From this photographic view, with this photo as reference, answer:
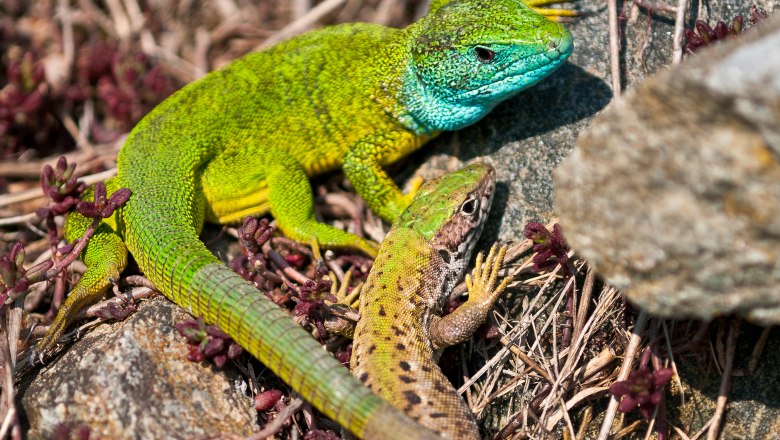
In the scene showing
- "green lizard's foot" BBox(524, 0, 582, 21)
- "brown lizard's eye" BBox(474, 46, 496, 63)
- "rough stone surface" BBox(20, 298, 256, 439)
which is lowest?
"rough stone surface" BBox(20, 298, 256, 439)

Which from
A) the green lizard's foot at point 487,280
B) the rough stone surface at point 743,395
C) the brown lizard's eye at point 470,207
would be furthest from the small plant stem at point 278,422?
the rough stone surface at point 743,395

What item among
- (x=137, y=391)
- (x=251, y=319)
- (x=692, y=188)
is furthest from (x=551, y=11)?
(x=137, y=391)

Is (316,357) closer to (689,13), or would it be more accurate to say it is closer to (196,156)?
(196,156)

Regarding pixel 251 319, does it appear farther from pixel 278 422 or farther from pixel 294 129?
pixel 294 129

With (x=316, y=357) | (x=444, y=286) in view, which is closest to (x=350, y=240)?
(x=444, y=286)

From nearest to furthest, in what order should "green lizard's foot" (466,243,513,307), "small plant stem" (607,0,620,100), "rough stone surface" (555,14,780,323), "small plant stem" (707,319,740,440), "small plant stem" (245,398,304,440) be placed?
"rough stone surface" (555,14,780,323) → "small plant stem" (245,398,304,440) → "small plant stem" (707,319,740,440) → "green lizard's foot" (466,243,513,307) → "small plant stem" (607,0,620,100)

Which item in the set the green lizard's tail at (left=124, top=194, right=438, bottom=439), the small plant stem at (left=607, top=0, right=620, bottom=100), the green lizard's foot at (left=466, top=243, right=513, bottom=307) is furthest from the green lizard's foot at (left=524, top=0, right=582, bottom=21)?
the green lizard's tail at (left=124, top=194, right=438, bottom=439)

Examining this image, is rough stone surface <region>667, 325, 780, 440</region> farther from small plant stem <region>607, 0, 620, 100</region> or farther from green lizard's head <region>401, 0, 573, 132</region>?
green lizard's head <region>401, 0, 573, 132</region>
